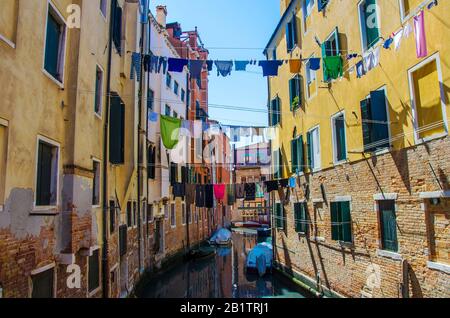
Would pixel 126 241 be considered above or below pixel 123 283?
above

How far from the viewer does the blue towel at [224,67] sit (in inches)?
437

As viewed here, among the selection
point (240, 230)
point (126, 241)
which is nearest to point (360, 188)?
point (126, 241)

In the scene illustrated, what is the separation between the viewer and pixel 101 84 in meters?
11.0

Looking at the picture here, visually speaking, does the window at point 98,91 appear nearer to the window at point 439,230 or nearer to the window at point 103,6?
the window at point 103,6

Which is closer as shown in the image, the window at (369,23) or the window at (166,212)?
the window at (369,23)

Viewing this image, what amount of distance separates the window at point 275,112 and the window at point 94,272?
1189 centimetres

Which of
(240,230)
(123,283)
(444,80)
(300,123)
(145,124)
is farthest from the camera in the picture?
(240,230)

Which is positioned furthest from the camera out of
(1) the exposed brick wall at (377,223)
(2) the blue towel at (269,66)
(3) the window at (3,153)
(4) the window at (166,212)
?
(4) the window at (166,212)

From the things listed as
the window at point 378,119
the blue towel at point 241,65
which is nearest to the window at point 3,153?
the blue towel at point 241,65

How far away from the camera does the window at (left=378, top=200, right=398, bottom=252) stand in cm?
972

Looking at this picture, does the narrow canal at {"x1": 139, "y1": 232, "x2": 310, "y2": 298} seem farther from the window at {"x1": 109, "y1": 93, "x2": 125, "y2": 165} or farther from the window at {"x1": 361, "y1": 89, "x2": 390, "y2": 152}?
the window at {"x1": 361, "y1": 89, "x2": 390, "y2": 152}

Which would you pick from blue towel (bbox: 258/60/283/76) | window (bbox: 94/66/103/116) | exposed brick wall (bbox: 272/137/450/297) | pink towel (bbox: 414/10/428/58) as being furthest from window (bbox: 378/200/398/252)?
window (bbox: 94/66/103/116)
